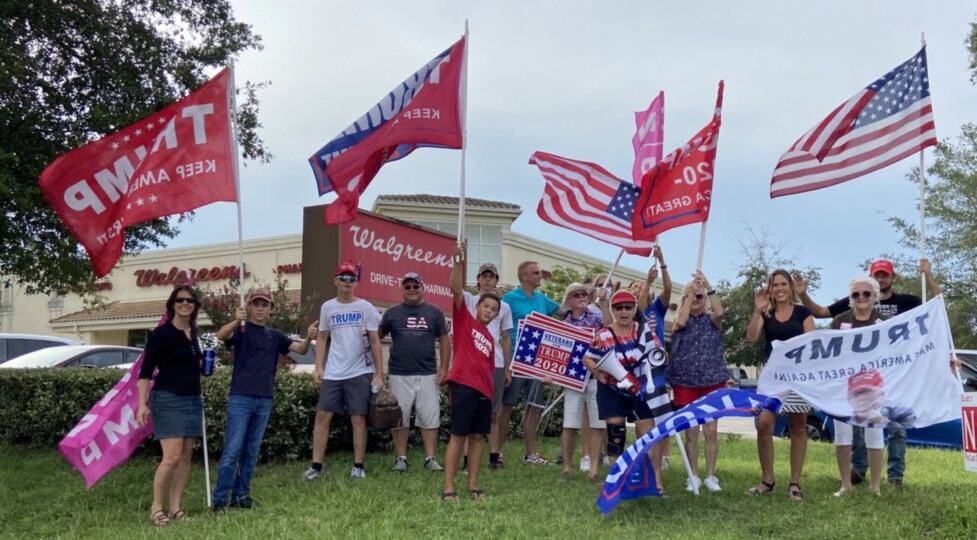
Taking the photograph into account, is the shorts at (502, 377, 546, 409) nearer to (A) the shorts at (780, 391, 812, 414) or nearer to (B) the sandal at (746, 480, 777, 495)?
(B) the sandal at (746, 480, 777, 495)

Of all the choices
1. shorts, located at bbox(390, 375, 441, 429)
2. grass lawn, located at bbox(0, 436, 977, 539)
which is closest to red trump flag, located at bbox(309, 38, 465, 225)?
shorts, located at bbox(390, 375, 441, 429)

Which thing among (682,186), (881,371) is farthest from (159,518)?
(881,371)

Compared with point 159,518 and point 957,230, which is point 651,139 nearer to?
point 159,518

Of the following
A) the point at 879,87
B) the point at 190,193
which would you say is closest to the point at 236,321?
the point at 190,193

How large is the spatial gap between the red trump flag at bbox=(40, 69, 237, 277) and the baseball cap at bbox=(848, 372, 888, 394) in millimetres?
5220

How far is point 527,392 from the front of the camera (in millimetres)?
8586

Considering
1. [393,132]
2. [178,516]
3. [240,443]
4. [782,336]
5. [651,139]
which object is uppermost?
[651,139]

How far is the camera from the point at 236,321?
6.34m

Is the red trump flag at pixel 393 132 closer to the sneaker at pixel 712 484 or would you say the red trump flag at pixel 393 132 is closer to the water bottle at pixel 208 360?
the water bottle at pixel 208 360

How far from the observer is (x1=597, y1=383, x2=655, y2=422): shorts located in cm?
660

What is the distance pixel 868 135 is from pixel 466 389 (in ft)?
14.2

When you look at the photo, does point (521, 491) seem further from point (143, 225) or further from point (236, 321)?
point (143, 225)

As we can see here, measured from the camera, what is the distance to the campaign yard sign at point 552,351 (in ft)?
24.5

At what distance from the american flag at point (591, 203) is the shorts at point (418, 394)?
232cm
